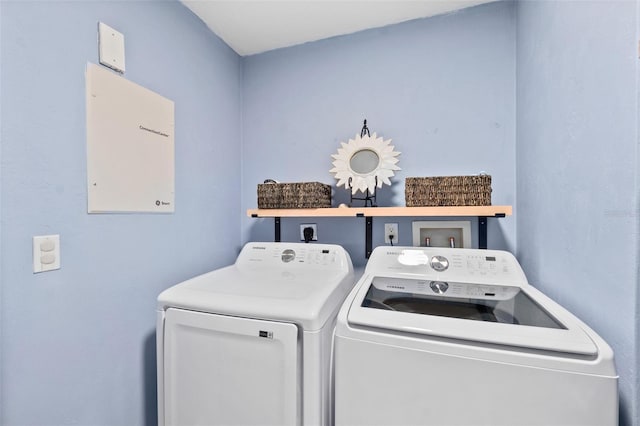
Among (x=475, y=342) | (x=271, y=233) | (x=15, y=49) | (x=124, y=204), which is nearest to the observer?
(x=475, y=342)

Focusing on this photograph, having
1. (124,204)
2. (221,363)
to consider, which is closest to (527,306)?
(221,363)

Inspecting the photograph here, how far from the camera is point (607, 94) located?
0.76 meters

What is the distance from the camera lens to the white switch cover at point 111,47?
111 cm

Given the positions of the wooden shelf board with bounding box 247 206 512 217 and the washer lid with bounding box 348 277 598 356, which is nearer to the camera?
the washer lid with bounding box 348 277 598 356

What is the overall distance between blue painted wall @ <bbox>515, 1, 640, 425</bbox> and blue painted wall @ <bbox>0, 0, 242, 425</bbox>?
5.41 feet

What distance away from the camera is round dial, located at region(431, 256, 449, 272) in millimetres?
1322

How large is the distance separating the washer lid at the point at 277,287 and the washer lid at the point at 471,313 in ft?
0.43

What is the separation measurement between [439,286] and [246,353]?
0.82 metres

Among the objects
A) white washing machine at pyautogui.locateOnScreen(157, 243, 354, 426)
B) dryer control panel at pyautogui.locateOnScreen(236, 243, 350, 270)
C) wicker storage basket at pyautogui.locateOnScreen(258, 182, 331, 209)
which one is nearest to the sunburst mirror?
wicker storage basket at pyautogui.locateOnScreen(258, 182, 331, 209)

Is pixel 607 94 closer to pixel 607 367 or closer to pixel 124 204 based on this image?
pixel 607 367

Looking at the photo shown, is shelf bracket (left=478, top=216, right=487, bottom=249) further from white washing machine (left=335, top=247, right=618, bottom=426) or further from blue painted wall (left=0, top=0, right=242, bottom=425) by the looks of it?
blue painted wall (left=0, top=0, right=242, bottom=425)

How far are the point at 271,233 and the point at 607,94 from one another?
5.58 feet

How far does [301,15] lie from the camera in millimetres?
1618

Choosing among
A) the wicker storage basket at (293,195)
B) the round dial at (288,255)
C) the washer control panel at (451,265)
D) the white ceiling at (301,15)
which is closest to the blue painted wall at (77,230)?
the white ceiling at (301,15)
